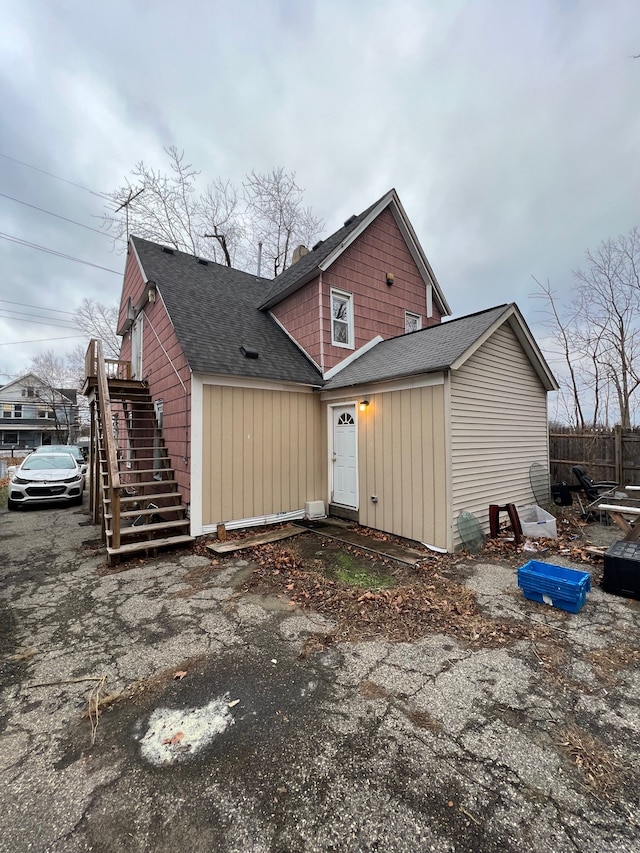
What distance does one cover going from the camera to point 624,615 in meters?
3.68

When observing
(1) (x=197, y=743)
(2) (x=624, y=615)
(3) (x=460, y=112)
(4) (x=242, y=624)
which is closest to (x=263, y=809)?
(1) (x=197, y=743)

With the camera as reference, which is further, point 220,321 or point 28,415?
point 28,415

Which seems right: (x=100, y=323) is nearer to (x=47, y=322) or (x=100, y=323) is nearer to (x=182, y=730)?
(x=47, y=322)

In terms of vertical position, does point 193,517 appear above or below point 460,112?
below

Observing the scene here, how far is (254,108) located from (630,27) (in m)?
10.3

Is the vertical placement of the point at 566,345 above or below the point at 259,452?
above

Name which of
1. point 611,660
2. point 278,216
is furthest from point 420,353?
point 278,216

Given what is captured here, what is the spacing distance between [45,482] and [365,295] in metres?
9.91

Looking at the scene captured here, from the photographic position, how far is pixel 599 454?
28.8ft

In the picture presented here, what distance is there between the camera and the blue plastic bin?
3668 mm

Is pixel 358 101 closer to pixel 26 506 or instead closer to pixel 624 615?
pixel 624 615

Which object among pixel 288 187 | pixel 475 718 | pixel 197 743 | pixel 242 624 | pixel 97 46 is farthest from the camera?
pixel 288 187

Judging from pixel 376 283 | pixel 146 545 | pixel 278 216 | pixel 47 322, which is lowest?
pixel 146 545

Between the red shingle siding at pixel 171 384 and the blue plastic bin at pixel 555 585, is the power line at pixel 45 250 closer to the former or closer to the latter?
the red shingle siding at pixel 171 384
